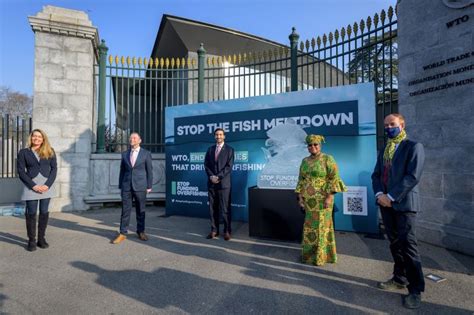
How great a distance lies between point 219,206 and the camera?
5297 mm

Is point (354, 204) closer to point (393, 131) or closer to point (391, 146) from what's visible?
point (391, 146)

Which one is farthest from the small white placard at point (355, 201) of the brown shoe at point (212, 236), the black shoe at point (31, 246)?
the black shoe at point (31, 246)

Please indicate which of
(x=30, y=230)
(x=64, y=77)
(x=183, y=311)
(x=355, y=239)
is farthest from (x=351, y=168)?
(x=64, y=77)

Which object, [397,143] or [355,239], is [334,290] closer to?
[397,143]

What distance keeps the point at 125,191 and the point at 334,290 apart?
3513 millimetres

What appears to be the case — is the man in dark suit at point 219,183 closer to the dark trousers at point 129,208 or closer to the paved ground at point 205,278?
the paved ground at point 205,278

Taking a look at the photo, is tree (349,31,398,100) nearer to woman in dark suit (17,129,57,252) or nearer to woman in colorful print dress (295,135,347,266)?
woman in colorful print dress (295,135,347,266)

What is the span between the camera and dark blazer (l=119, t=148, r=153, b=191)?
507cm

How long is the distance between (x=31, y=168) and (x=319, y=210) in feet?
13.8

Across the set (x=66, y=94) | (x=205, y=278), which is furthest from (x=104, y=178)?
(x=205, y=278)

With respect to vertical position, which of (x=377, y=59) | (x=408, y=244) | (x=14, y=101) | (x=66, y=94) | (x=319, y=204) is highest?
(x=14, y=101)

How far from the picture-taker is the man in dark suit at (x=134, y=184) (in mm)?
5039

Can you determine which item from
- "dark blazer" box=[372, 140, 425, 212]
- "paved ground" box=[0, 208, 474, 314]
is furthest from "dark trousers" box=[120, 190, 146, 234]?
"dark blazer" box=[372, 140, 425, 212]

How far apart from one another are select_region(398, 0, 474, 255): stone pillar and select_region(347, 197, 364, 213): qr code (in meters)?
0.89
